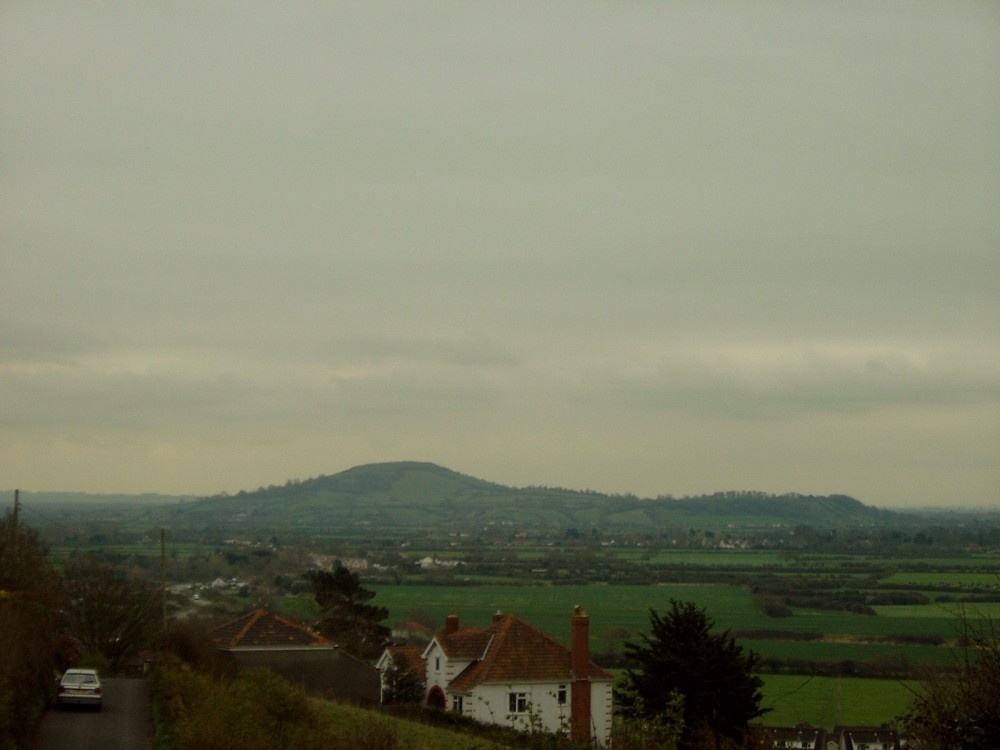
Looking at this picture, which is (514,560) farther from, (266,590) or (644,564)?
(266,590)

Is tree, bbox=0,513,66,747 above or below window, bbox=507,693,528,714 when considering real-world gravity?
above

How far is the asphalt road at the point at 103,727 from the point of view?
1961 cm

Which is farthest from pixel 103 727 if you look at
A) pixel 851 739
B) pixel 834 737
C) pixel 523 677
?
pixel 834 737

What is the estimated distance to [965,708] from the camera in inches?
371

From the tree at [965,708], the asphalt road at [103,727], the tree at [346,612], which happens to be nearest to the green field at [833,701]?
the tree at [346,612]

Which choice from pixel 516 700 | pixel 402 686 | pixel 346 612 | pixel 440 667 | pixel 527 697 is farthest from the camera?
pixel 346 612

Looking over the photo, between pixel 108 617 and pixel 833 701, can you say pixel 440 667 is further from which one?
pixel 833 701

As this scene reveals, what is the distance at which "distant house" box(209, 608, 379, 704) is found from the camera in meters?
35.5

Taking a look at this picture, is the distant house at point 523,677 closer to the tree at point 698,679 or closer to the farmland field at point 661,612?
the tree at point 698,679

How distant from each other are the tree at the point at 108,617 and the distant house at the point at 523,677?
16.5m

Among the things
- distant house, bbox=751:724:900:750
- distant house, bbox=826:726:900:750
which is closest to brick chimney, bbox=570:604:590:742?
distant house, bbox=751:724:900:750

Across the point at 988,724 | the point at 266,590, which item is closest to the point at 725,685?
the point at 988,724

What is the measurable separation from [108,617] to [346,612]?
10.8 m

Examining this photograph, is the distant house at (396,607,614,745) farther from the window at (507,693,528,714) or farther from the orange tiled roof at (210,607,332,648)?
the orange tiled roof at (210,607,332,648)
